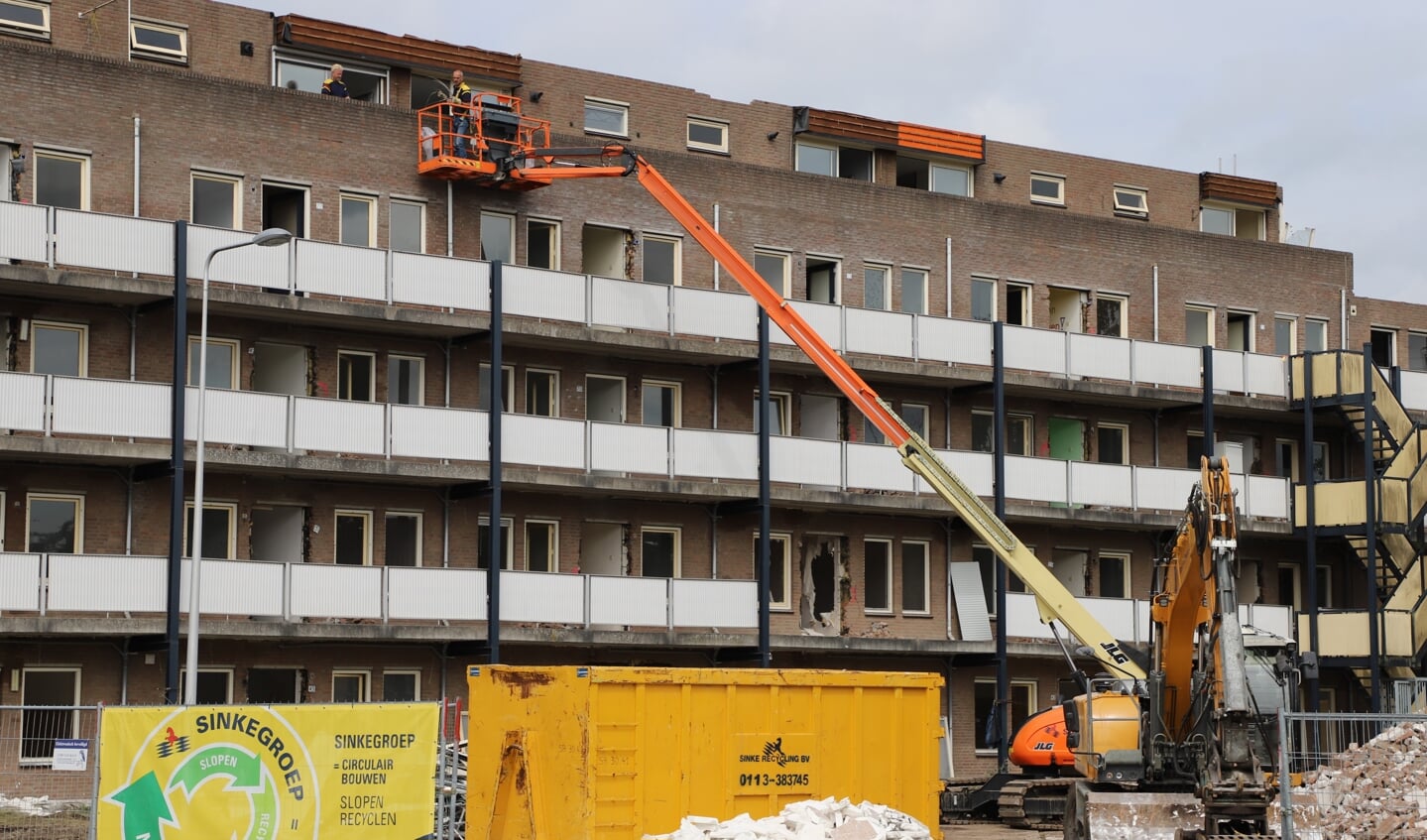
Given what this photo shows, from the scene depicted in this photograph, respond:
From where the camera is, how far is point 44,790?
87.5ft

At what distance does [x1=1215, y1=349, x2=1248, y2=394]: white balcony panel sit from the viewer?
46.8 metres

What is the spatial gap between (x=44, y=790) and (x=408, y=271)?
520 inches

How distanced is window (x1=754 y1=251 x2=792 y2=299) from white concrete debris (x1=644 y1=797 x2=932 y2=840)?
65.4ft

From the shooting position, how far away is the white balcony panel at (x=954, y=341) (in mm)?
43188

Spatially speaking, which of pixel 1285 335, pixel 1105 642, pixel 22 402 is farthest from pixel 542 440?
pixel 1285 335

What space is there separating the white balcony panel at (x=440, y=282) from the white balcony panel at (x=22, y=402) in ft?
21.4

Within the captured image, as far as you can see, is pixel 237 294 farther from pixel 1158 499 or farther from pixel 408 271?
pixel 1158 499

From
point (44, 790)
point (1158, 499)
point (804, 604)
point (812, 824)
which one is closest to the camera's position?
point (812, 824)

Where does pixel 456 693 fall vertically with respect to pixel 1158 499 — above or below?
below

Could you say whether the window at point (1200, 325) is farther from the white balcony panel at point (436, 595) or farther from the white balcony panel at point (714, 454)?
the white balcony panel at point (436, 595)

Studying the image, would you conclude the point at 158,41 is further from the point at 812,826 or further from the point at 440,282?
the point at 812,826

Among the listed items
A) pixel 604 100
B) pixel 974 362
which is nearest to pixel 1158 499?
pixel 974 362

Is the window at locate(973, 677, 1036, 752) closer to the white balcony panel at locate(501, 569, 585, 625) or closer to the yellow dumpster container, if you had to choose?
the white balcony panel at locate(501, 569, 585, 625)

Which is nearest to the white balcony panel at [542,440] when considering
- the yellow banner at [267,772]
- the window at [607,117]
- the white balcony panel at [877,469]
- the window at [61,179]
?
the white balcony panel at [877,469]
